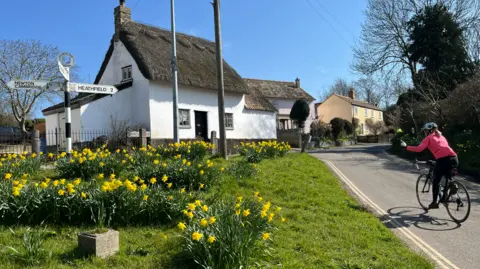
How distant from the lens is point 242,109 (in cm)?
2545

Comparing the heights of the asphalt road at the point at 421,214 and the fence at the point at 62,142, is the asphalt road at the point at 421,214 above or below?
below

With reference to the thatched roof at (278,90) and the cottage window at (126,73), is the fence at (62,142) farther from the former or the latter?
the thatched roof at (278,90)

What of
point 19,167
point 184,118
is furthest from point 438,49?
point 19,167

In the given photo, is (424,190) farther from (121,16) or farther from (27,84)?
(121,16)

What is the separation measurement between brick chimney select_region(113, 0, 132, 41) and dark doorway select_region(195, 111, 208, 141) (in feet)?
22.2

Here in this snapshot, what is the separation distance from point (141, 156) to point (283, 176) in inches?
156

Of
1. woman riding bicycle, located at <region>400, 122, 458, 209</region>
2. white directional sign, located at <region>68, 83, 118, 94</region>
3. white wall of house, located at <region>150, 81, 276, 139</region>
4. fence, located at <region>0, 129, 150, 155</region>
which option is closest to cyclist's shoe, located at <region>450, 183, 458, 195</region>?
woman riding bicycle, located at <region>400, 122, 458, 209</region>

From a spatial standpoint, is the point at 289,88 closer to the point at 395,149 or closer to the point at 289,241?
the point at 395,149

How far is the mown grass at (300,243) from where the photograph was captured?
157 inches

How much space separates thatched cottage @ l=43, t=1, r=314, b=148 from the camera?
1911 centimetres

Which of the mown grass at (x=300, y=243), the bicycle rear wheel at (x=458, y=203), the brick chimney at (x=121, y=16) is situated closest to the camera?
the mown grass at (x=300, y=243)

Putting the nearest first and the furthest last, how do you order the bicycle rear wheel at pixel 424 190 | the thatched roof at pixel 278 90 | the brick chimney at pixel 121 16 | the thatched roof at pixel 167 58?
the bicycle rear wheel at pixel 424 190 → the thatched roof at pixel 167 58 → the brick chimney at pixel 121 16 → the thatched roof at pixel 278 90

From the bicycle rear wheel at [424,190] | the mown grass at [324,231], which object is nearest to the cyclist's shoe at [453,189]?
the bicycle rear wheel at [424,190]

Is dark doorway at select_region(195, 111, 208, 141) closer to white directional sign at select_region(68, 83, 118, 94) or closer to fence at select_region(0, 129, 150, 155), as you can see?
fence at select_region(0, 129, 150, 155)
